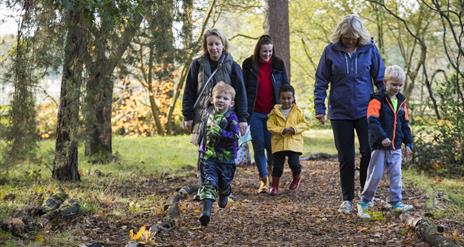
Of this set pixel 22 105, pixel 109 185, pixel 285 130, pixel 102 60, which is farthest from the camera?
pixel 102 60

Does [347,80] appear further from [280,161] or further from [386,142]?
[280,161]

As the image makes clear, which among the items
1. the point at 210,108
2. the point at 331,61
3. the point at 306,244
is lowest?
the point at 306,244

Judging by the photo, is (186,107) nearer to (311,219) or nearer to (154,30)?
(311,219)

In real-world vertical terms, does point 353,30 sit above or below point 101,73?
above

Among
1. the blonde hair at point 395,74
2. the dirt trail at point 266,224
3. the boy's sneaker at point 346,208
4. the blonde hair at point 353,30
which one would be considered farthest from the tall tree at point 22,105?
the blonde hair at point 395,74

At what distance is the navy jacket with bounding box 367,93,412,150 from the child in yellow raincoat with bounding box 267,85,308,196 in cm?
179

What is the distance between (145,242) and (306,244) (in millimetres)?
1379

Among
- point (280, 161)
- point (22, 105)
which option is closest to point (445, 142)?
point (280, 161)

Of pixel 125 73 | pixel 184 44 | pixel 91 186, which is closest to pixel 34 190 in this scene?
pixel 91 186

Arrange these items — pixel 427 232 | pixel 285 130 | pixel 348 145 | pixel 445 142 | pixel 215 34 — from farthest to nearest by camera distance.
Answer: pixel 445 142 → pixel 285 130 → pixel 215 34 → pixel 348 145 → pixel 427 232

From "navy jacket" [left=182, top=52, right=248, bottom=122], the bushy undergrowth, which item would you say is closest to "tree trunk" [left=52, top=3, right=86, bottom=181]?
"navy jacket" [left=182, top=52, right=248, bottom=122]

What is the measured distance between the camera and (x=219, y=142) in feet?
19.5

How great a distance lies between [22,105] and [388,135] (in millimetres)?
4449

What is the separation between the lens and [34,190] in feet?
A: 24.0
